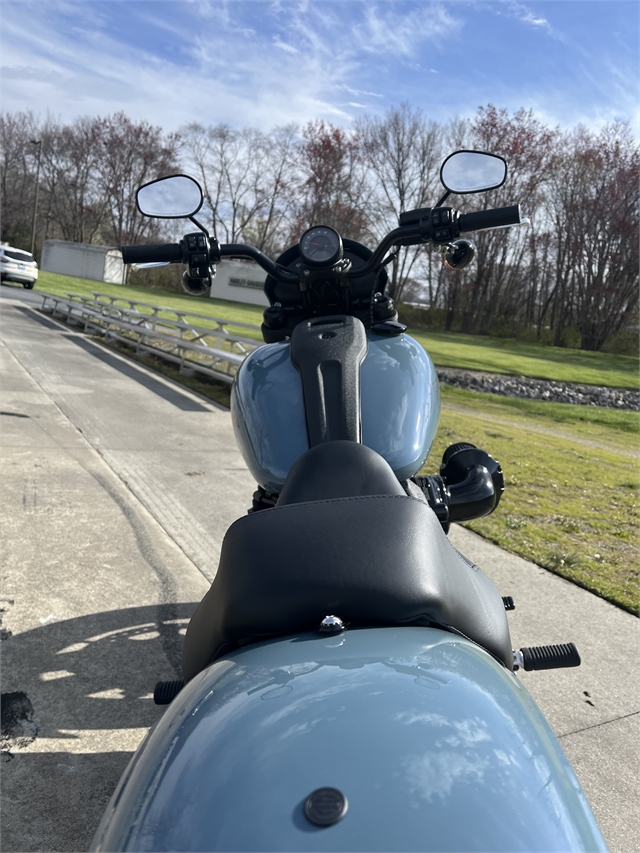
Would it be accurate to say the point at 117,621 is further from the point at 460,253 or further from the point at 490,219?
the point at 490,219

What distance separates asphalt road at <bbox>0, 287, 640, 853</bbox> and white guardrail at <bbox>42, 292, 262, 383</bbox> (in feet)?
8.01

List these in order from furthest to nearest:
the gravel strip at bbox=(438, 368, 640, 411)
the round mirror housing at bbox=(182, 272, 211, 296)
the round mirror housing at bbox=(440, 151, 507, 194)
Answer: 1. the gravel strip at bbox=(438, 368, 640, 411)
2. the round mirror housing at bbox=(182, 272, 211, 296)
3. the round mirror housing at bbox=(440, 151, 507, 194)

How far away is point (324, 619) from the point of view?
A: 3.48 feet

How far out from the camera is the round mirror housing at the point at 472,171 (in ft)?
8.05

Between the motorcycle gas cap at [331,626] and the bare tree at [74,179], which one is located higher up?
the bare tree at [74,179]

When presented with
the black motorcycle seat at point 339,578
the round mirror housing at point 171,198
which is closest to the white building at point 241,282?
the round mirror housing at point 171,198

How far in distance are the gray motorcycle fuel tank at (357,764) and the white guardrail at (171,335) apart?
6.42m

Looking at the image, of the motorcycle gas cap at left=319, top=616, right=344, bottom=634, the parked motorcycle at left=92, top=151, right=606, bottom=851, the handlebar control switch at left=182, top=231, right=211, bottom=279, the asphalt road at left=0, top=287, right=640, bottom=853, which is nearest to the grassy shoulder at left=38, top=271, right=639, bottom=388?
the asphalt road at left=0, top=287, right=640, bottom=853

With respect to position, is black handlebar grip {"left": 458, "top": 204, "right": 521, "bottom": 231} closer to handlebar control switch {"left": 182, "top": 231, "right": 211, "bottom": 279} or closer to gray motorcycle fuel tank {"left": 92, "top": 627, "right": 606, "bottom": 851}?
handlebar control switch {"left": 182, "top": 231, "right": 211, "bottom": 279}

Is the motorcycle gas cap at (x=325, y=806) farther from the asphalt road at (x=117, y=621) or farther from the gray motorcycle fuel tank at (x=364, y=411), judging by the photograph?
the asphalt road at (x=117, y=621)

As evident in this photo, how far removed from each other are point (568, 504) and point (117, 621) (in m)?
3.91

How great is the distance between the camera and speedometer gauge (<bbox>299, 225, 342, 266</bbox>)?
2143 millimetres

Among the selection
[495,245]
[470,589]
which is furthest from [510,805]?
[495,245]

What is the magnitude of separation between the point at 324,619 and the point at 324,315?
4.70ft
